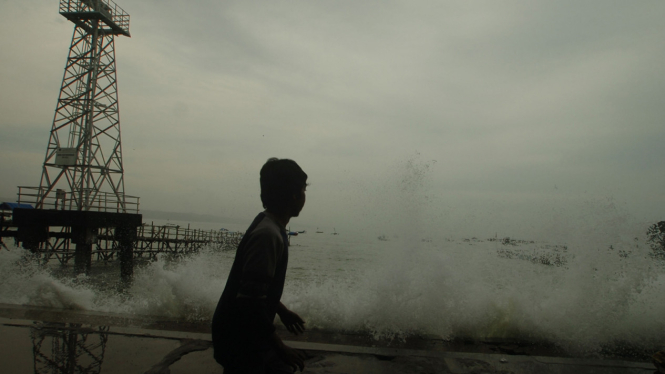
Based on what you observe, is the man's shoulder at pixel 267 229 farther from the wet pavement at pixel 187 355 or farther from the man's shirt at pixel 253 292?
the wet pavement at pixel 187 355

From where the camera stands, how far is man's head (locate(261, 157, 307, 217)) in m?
1.95

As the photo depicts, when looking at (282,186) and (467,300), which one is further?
(467,300)

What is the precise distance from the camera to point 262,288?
1616mm

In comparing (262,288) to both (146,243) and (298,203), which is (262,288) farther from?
(146,243)

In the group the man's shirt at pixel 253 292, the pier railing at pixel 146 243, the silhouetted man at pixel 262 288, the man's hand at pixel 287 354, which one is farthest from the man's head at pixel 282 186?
the pier railing at pixel 146 243

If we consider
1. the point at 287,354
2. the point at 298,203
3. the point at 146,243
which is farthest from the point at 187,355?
the point at 146,243

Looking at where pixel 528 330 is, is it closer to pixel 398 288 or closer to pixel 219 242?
pixel 398 288

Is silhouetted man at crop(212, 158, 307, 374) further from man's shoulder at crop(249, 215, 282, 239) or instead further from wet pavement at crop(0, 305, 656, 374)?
wet pavement at crop(0, 305, 656, 374)

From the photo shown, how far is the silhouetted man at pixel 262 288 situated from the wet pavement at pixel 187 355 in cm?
233

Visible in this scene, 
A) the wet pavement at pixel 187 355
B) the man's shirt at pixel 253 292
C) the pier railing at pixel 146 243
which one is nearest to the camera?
the man's shirt at pixel 253 292

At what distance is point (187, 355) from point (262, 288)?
10.7 feet

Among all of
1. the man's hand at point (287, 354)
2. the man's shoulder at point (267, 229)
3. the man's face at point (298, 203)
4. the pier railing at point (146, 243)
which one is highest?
the man's face at point (298, 203)

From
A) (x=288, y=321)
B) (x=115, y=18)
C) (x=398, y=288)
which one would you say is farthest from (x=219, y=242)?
(x=288, y=321)

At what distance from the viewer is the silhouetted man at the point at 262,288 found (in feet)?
5.32
